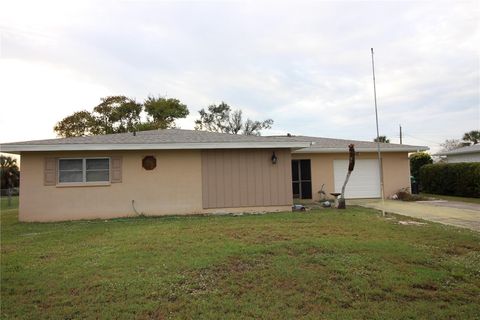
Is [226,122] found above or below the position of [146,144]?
above

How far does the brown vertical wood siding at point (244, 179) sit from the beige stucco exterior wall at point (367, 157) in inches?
168

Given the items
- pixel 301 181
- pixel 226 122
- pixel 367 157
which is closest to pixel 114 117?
pixel 226 122

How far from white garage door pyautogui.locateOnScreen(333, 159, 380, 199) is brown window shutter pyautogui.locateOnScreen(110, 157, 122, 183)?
9845 millimetres

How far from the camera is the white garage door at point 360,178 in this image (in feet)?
54.8

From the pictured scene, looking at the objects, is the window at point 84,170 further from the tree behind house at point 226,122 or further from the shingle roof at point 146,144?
the tree behind house at point 226,122

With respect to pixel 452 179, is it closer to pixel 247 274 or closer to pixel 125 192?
pixel 125 192

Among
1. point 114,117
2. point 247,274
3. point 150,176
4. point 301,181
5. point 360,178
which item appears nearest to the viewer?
point 247,274

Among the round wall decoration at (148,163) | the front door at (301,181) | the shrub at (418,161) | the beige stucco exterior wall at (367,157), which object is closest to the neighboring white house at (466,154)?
the shrub at (418,161)

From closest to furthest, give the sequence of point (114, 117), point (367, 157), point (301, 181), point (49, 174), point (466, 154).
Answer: point (49, 174), point (301, 181), point (367, 157), point (466, 154), point (114, 117)

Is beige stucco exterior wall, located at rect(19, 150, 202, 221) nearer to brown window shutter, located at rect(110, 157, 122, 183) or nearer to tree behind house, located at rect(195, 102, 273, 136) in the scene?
brown window shutter, located at rect(110, 157, 122, 183)

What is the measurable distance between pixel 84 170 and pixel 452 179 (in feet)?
58.0

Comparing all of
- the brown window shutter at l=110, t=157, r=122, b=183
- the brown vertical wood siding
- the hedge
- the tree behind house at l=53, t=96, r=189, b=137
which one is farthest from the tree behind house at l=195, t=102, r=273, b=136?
the brown window shutter at l=110, t=157, r=122, b=183

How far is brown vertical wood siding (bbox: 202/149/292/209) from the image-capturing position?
12.1m

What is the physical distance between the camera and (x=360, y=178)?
16828mm
